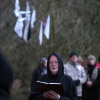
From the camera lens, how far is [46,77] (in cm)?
739

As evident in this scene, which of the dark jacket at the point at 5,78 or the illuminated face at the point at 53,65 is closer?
the dark jacket at the point at 5,78

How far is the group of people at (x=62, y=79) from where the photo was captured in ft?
11.1

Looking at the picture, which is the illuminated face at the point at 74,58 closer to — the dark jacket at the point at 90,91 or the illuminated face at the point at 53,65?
the dark jacket at the point at 90,91

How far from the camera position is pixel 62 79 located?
23.9 feet

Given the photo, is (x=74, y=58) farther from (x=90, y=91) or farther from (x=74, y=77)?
(x=90, y=91)

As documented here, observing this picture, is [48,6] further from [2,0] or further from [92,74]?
[92,74]

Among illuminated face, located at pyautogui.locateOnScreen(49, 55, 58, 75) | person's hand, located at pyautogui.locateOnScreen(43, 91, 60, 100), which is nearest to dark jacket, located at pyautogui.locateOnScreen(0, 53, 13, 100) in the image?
person's hand, located at pyautogui.locateOnScreen(43, 91, 60, 100)

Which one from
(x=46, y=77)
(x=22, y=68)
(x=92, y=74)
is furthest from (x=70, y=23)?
(x=46, y=77)

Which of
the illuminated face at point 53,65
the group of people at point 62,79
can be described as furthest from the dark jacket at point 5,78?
the illuminated face at point 53,65

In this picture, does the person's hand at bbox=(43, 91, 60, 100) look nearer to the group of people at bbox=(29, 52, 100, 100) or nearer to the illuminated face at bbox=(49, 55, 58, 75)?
the group of people at bbox=(29, 52, 100, 100)

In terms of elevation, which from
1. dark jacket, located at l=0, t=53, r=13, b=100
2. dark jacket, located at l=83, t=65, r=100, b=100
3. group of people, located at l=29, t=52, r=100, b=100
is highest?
dark jacket, located at l=0, t=53, r=13, b=100

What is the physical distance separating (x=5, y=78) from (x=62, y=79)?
3971mm

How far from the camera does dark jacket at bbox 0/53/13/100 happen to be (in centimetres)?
332

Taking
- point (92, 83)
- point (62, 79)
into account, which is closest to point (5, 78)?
point (62, 79)
